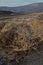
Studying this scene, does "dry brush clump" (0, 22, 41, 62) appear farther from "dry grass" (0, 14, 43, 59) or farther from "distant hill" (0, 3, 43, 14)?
"distant hill" (0, 3, 43, 14)

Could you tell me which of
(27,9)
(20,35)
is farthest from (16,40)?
(27,9)

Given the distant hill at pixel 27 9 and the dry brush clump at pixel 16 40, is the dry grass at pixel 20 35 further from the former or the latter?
the distant hill at pixel 27 9

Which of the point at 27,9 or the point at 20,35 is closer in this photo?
the point at 20,35

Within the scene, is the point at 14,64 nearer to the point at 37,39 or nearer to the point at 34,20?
the point at 37,39

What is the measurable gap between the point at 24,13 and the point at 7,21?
24 centimetres

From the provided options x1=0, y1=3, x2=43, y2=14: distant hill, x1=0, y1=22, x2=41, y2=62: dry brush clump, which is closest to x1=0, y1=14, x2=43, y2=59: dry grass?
x1=0, y1=22, x2=41, y2=62: dry brush clump

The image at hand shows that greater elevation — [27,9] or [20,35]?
[27,9]

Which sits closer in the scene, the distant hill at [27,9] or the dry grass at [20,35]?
the dry grass at [20,35]

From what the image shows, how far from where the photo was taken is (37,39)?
5.82 feet

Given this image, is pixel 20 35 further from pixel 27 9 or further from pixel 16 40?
pixel 27 9

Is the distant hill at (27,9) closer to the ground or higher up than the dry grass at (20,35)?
higher up

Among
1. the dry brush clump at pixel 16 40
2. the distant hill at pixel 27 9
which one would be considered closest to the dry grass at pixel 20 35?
the dry brush clump at pixel 16 40

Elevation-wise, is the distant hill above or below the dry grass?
above

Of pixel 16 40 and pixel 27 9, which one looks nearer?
pixel 16 40
